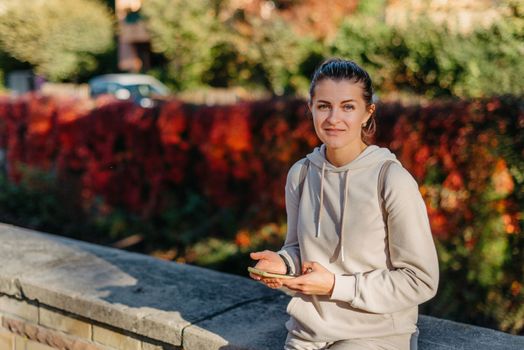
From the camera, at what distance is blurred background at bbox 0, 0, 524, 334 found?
4.46 metres

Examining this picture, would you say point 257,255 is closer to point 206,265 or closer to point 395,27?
point 206,265

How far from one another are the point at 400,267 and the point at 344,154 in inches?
15.7

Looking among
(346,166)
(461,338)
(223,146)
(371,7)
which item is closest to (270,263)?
(346,166)

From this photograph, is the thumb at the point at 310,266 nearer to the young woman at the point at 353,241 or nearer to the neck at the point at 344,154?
the young woman at the point at 353,241

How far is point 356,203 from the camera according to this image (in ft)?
6.83

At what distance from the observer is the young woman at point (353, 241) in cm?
202

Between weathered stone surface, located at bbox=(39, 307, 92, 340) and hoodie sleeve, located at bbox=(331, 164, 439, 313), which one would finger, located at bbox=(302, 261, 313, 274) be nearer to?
hoodie sleeve, located at bbox=(331, 164, 439, 313)

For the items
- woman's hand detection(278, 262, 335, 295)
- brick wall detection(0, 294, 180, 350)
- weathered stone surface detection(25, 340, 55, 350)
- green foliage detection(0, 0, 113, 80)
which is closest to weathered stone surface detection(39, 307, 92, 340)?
brick wall detection(0, 294, 180, 350)

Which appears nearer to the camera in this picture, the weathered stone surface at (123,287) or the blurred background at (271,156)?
the weathered stone surface at (123,287)

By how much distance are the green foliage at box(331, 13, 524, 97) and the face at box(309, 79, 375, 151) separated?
9.59 metres

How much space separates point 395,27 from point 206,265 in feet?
31.5

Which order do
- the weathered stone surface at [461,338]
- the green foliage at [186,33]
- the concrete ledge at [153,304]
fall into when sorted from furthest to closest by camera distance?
the green foliage at [186,33] < the concrete ledge at [153,304] < the weathered stone surface at [461,338]

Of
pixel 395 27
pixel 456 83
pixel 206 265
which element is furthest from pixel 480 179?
pixel 395 27

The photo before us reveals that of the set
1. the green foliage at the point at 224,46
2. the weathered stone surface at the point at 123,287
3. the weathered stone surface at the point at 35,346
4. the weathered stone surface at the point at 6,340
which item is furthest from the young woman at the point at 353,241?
the green foliage at the point at 224,46
